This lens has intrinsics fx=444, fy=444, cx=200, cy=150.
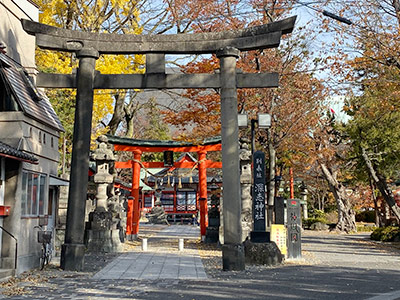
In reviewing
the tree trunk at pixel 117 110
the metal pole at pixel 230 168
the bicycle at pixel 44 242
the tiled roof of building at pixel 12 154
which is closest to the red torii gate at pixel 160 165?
the tree trunk at pixel 117 110

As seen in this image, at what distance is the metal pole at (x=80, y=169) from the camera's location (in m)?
12.6

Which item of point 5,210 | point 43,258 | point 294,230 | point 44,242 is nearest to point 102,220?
point 43,258

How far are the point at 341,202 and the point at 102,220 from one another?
62.3 feet

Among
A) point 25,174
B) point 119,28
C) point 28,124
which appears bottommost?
point 25,174

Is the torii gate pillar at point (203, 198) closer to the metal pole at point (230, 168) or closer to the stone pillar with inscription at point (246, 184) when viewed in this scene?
the stone pillar with inscription at point (246, 184)

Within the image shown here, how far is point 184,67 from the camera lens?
21781 mm

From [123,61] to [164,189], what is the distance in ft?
90.1

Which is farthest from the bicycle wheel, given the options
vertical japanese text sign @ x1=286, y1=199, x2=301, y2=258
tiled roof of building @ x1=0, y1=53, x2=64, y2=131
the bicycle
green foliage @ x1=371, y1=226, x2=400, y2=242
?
green foliage @ x1=371, y1=226, x2=400, y2=242

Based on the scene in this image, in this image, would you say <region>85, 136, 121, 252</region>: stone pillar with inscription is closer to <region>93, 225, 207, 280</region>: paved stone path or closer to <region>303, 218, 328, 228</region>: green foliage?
<region>93, 225, 207, 280</region>: paved stone path

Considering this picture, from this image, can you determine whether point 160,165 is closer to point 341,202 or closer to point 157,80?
point 157,80

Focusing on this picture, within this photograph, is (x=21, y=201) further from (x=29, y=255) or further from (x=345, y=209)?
(x=345, y=209)

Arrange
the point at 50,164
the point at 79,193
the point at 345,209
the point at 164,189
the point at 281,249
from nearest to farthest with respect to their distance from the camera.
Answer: the point at 79,193 < the point at 50,164 < the point at 281,249 < the point at 345,209 < the point at 164,189

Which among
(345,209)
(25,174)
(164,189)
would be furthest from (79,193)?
(164,189)

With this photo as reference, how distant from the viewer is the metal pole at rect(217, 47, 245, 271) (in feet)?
41.5
